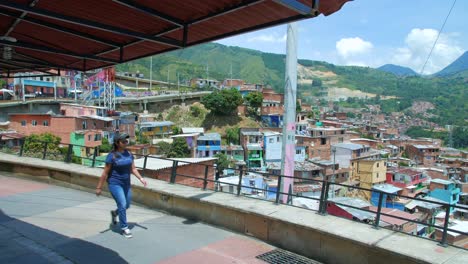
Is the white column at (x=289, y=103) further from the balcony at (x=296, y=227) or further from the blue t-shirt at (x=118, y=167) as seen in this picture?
the blue t-shirt at (x=118, y=167)

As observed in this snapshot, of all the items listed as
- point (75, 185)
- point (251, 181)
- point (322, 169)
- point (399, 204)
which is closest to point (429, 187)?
point (399, 204)

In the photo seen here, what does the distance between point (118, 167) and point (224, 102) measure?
61.2m

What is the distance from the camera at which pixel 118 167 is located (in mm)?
4504

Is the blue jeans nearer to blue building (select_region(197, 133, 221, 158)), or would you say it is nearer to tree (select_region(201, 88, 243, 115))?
blue building (select_region(197, 133, 221, 158))

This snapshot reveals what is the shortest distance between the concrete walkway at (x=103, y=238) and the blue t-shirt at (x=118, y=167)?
2.68 feet

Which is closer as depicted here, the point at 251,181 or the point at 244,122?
the point at 251,181

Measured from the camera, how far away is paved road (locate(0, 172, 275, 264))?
13.2 feet

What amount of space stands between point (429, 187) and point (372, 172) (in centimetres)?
800

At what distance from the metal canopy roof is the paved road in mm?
2589

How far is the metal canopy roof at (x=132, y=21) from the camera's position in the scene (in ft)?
10.8

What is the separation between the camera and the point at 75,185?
7945mm

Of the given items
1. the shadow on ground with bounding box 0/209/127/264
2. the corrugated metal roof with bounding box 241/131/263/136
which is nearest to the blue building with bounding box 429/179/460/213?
the corrugated metal roof with bounding box 241/131/263/136

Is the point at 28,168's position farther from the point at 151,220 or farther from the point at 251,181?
the point at 251,181

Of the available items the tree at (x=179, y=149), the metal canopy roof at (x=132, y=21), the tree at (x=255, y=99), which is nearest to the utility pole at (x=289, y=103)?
the metal canopy roof at (x=132, y=21)
